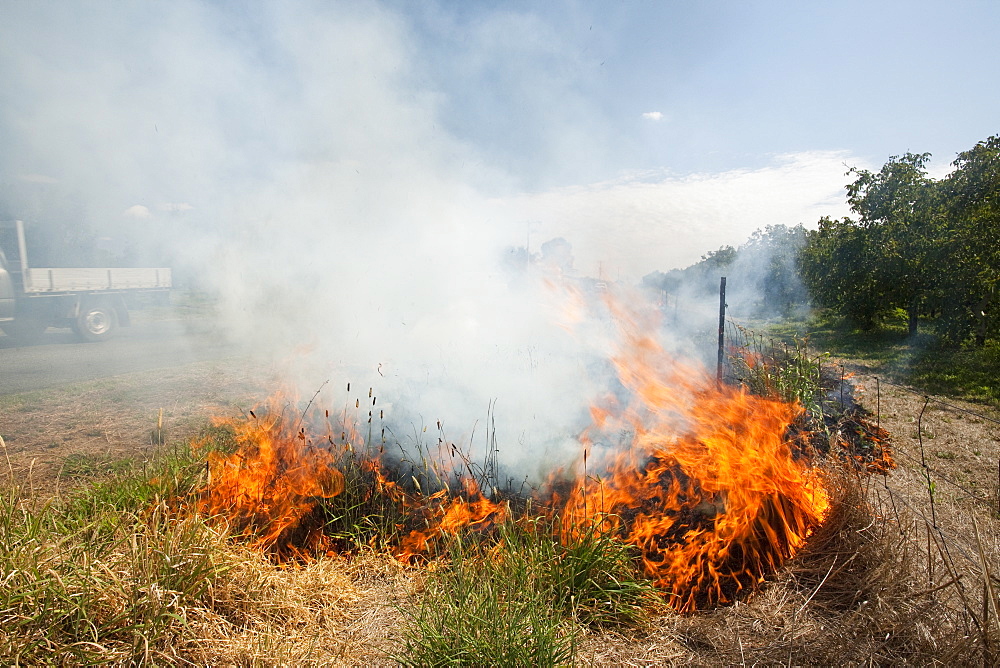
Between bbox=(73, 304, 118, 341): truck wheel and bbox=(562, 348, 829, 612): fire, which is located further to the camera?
bbox=(73, 304, 118, 341): truck wheel

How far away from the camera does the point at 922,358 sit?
10469 millimetres

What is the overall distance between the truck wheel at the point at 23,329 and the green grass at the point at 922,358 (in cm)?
1600

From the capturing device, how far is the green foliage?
2.25 meters

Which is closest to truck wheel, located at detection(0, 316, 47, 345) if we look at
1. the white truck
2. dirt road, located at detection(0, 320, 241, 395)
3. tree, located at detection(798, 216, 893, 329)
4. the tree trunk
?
the white truck

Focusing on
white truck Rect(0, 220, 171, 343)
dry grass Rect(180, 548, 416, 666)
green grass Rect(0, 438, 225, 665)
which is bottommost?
dry grass Rect(180, 548, 416, 666)

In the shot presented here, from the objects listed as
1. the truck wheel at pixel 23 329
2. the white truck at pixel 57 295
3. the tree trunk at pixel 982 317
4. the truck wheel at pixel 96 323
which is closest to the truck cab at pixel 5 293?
the white truck at pixel 57 295

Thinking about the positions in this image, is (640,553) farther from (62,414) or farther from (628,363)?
(62,414)

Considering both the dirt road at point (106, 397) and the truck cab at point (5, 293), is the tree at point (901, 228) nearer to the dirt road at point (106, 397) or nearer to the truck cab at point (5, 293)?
the dirt road at point (106, 397)

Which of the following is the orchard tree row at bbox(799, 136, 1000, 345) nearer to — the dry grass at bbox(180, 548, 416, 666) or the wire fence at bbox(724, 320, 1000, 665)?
the wire fence at bbox(724, 320, 1000, 665)

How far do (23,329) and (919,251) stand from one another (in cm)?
2069

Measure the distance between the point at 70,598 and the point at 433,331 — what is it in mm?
4550

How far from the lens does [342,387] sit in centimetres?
541

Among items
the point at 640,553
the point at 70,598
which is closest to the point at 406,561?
the point at 640,553

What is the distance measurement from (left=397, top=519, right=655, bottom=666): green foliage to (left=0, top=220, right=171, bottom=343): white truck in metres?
13.3
